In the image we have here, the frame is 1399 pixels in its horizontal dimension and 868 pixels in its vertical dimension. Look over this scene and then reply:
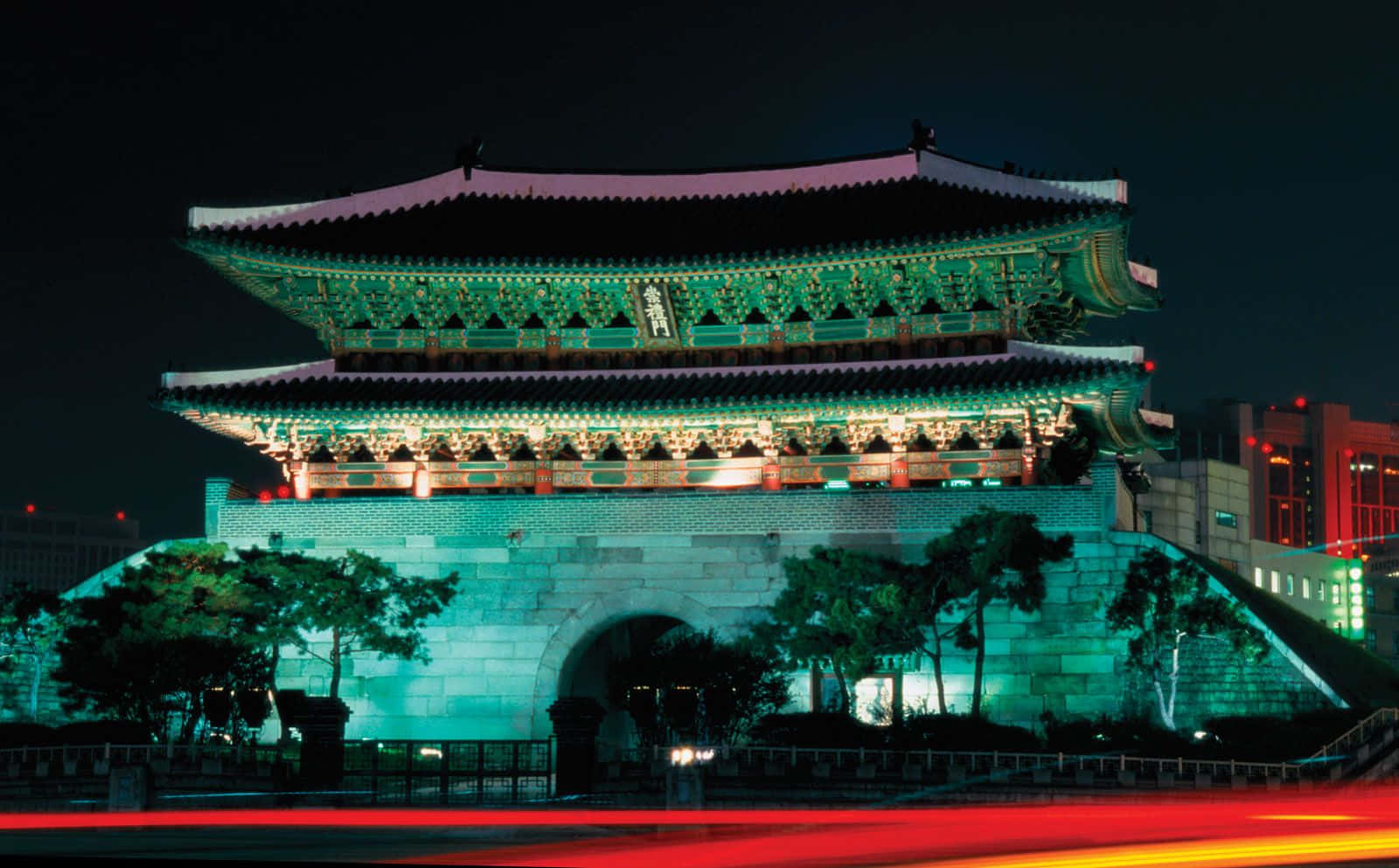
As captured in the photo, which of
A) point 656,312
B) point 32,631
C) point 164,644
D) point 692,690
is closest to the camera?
point 692,690

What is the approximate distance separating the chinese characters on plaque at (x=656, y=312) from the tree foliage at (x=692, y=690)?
A: 30.0ft

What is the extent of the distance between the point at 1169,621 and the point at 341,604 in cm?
1687

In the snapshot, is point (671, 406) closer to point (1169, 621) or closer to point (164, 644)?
point (1169, 621)

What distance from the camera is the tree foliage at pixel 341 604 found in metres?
42.5

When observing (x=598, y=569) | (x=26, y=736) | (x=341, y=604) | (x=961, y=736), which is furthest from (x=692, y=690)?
(x=26, y=736)

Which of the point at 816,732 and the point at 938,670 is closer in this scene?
the point at 816,732

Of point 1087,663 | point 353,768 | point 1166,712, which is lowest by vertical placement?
point 353,768

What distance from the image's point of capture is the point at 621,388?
46.1 m

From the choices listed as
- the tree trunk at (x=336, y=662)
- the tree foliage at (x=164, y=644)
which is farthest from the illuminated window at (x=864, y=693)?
the tree foliage at (x=164, y=644)

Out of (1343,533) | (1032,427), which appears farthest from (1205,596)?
(1343,533)

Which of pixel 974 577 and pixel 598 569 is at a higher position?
pixel 598 569

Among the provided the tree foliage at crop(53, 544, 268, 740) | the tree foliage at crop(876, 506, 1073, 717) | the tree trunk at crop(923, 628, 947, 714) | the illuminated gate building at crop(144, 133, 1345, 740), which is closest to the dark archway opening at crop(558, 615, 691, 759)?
the illuminated gate building at crop(144, 133, 1345, 740)

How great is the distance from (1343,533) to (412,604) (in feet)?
300

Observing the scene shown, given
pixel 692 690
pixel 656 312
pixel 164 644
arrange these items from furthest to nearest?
pixel 656 312 < pixel 164 644 < pixel 692 690
